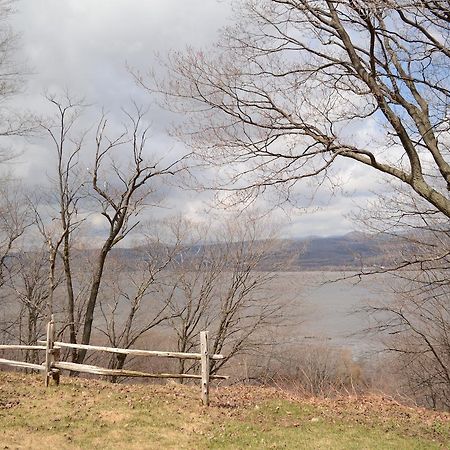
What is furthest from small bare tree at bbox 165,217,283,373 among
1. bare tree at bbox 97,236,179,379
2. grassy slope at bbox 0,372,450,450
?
grassy slope at bbox 0,372,450,450

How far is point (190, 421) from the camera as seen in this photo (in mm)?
7609

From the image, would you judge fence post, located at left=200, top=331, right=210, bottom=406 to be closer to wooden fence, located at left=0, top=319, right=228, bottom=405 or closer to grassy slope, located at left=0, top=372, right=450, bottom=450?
wooden fence, located at left=0, top=319, right=228, bottom=405

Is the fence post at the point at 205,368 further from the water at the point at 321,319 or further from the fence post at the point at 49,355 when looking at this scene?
the water at the point at 321,319

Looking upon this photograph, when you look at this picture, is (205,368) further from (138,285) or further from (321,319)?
(321,319)

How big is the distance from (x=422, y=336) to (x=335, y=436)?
8.34 meters

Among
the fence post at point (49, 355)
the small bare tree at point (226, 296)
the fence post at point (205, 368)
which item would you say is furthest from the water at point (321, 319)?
the fence post at point (49, 355)

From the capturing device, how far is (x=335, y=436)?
24.3 feet

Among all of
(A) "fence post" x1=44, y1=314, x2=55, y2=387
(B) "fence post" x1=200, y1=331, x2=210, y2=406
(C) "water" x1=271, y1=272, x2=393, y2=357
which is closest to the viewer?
(B) "fence post" x1=200, y1=331, x2=210, y2=406

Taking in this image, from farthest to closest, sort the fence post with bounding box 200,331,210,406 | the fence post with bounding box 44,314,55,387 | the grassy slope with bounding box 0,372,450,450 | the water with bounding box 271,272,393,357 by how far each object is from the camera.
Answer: the water with bounding box 271,272,393,357, the fence post with bounding box 44,314,55,387, the fence post with bounding box 200,331,210,406, the grassy slope with bounding box 0,372,450,450

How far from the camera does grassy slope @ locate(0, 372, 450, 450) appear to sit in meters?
6.74

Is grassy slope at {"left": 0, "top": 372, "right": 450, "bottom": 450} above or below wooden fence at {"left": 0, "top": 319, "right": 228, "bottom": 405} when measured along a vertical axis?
below

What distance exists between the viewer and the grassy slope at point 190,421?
6.74 metres

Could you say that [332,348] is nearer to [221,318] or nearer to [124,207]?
[221,318]

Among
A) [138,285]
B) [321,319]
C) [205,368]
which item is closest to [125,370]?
[205,368]
